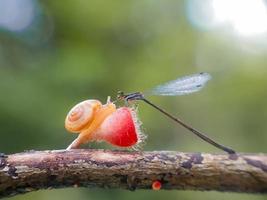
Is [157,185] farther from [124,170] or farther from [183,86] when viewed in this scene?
[183,86]

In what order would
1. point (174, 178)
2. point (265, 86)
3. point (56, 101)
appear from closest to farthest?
point (174, 178), point (56, 101), point (265, 86)

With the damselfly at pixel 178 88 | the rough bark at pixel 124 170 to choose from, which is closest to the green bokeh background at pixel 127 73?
the damselfly at pixel 178 88

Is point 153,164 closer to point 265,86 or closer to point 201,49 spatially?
point 265,86

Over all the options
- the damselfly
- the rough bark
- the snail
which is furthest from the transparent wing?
the rough bark

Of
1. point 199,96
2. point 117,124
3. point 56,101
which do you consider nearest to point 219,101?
point 199,96

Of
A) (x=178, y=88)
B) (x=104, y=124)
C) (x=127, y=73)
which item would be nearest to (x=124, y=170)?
(x=104, y=124)

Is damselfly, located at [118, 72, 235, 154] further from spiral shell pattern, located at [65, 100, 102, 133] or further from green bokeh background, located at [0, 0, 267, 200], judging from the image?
green bokeh background, located at [0, 0, 267, 200]
